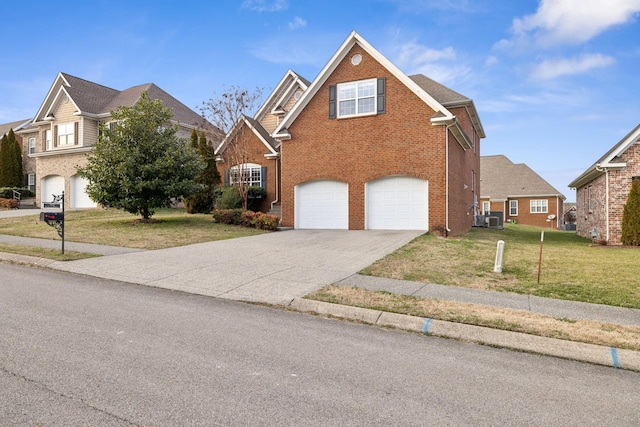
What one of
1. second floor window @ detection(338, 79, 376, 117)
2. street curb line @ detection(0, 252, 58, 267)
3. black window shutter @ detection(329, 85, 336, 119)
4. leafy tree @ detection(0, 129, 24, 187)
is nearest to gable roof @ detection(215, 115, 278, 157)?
black window shutter @ detection(329, 85, 336, 119)

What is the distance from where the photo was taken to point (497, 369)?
4031mm

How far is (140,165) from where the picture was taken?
17.0 m

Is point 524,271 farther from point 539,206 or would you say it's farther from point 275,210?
point 539,206

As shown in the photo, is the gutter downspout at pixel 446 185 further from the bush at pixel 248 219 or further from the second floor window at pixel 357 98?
the bush at pixel 248 219

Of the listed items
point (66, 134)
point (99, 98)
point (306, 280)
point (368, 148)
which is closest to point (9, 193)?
point (66, 134)

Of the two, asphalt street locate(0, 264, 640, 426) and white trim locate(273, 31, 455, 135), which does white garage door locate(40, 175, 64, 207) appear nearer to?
white trim locate(273, 31, 455, 135)

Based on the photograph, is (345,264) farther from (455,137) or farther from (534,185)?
(534,185)

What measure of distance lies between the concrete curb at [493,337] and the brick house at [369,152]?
1107 centimetres

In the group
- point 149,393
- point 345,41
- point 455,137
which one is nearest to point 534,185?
point 455,137

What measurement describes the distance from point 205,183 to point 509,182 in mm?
31369

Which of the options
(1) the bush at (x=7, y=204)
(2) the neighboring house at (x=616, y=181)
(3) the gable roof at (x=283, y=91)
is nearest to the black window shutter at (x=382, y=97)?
(2) the neighboring house at (x=616, y=181)

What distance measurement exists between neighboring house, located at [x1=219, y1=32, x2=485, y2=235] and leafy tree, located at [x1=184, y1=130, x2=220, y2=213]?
21.6 ft

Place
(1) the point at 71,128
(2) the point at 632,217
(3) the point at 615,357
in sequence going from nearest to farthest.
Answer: (3) the point at 615,357, (2) the point at 632,217, (1) the point at 71,128

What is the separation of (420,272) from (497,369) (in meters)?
4.69
